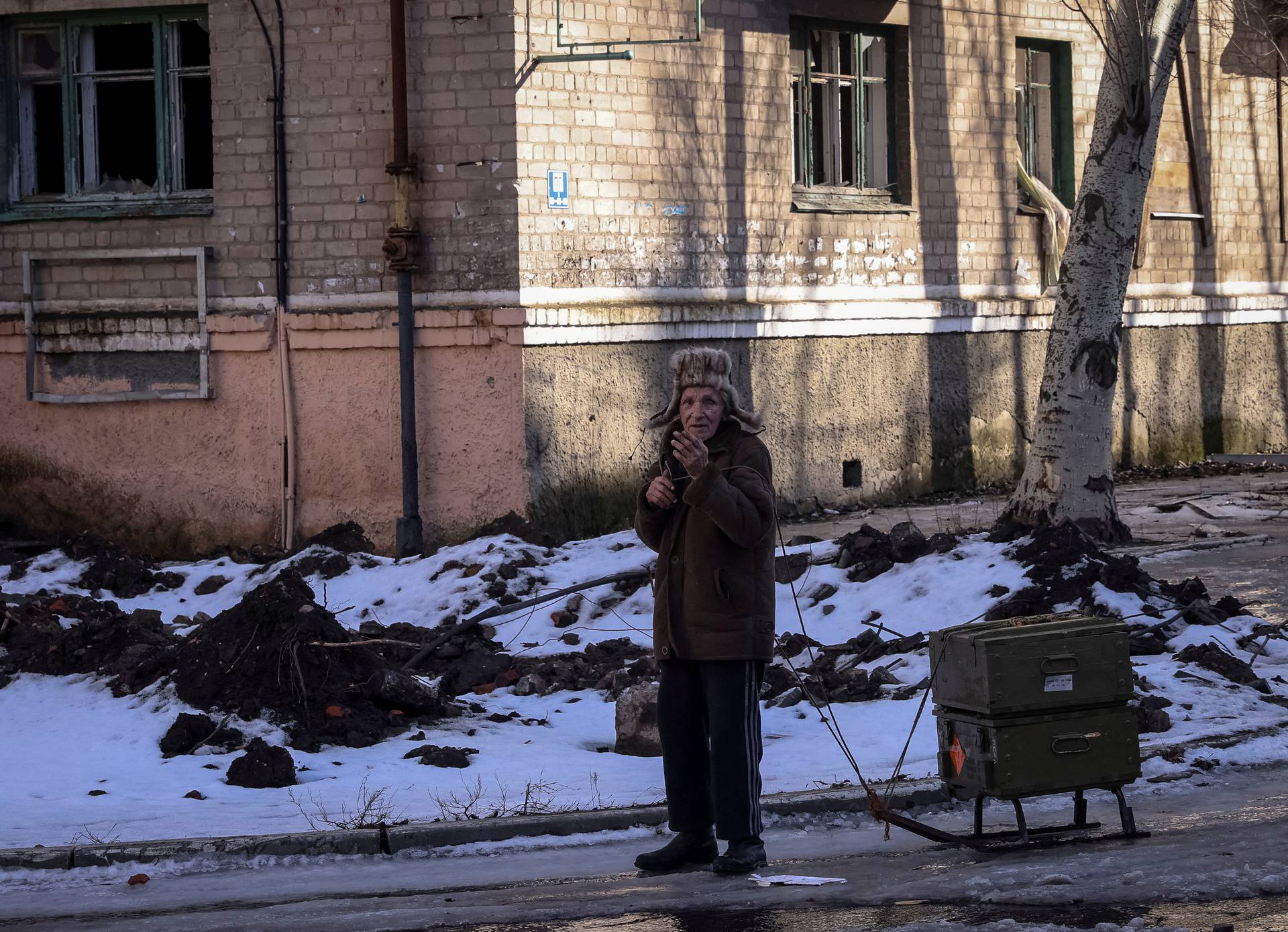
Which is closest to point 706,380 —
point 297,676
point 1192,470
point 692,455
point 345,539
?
point 692,455

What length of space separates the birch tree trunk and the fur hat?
682 centimetres

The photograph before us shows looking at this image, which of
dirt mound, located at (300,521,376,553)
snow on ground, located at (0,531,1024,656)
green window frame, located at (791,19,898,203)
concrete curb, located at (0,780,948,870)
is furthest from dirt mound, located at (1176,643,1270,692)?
green window frame, located at (791,19,898,203)

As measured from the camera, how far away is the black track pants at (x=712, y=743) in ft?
20.8

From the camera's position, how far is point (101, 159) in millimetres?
15266

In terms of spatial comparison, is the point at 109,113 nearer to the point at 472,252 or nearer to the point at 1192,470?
the point at 472,252

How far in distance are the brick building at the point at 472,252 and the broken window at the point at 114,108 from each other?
0.02m

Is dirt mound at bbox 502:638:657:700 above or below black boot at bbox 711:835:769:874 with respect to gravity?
above

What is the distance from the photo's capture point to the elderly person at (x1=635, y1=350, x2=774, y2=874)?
20.7 ft

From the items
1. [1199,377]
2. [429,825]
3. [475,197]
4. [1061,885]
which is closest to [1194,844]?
[1061,885]

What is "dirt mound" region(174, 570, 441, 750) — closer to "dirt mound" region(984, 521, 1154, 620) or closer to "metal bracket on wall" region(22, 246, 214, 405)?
"dirt mound" region(984, 521, 1154, 620)

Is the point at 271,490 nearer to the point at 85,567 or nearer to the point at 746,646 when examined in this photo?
the point at 85,567

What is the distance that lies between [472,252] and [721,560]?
806cm

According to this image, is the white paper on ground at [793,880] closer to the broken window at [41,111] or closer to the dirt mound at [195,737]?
the dirt mound at [195,737]

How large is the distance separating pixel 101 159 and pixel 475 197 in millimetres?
3518
